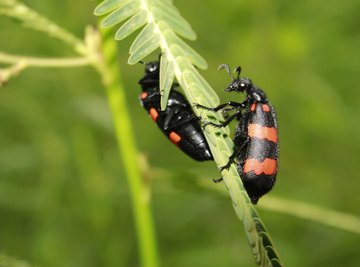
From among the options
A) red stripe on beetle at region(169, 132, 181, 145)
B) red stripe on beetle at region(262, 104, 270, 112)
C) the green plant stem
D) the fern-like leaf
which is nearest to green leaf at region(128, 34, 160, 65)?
the fern-like leaf

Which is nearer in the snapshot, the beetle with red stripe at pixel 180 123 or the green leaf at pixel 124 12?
the green leaf at pixel 124 12

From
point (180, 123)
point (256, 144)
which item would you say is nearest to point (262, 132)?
point (256, 144)

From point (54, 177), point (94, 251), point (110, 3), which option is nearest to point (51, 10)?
point (54, 177)

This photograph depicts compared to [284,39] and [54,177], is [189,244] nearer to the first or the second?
[54,177]

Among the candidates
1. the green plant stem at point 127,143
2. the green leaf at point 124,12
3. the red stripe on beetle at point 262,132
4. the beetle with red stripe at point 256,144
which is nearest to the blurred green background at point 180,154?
the green plant stem at point 127,143

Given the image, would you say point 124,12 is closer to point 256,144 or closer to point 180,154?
point 256,144

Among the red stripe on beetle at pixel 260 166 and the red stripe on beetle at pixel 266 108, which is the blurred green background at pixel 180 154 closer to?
the red stripe on beetle at pixel 266 108

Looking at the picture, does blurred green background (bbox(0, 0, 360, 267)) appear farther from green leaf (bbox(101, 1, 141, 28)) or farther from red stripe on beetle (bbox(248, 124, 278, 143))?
green leaf (bbox(101, 1, 141, 28))
